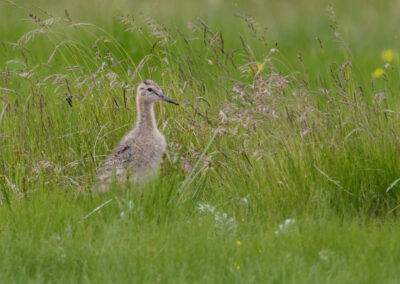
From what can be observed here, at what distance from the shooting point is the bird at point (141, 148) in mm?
6863

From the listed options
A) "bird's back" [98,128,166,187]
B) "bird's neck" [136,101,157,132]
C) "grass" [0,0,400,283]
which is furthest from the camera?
"bird's neck" [136,101,157,132]

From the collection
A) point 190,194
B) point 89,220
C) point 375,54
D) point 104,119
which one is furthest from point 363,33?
point 89,220

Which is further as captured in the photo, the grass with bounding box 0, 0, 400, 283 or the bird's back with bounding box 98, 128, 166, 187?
the bird's back with bounding box 98, 128, 166, 187

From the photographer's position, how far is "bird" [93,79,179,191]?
6863mm

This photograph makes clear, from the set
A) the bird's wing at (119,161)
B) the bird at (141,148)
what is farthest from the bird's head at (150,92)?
the bird's wing at (119,161)

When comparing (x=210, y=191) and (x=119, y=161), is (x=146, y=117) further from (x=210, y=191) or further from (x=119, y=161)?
(x=210, y=191)

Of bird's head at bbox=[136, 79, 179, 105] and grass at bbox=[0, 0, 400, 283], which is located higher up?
bird's head at bbox=[136, 79, 179, 105]

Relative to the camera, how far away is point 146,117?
24.7 ft

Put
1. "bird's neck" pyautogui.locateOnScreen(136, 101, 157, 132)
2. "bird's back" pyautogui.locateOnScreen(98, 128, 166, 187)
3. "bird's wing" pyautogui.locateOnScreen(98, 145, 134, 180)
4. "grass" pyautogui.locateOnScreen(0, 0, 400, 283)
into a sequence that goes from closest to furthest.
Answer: "grass" pyautogui.locateOnScreen(0, 0, 400, 283) → "bird's wing" pyautogui.locateOnScreen(98, 145, 134, 180) → "bird's back" pyautogui.locateOnScreen(98, 128, 166, 187) → "bird's neck" pyautogui.locateOnScreen(136, 101, 157, 132)

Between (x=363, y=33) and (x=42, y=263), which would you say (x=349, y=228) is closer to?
(x=42, y=263)

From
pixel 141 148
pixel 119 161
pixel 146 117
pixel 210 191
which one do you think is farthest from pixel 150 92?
pixel 210 191

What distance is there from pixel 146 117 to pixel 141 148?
16.5 inches

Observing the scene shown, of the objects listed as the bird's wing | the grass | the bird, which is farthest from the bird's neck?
the bird's wing

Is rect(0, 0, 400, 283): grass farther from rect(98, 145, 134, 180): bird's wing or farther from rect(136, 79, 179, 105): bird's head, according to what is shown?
rect(136, 79, 179, 105): bird's head
